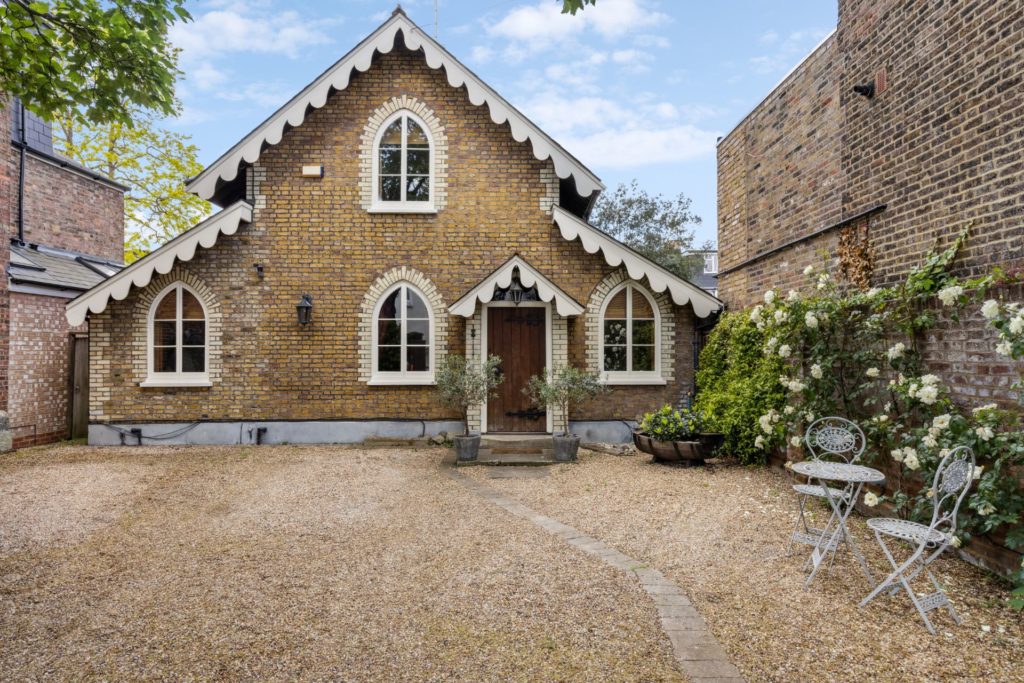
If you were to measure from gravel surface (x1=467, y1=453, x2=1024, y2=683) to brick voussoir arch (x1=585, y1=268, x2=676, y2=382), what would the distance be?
12.8 ft

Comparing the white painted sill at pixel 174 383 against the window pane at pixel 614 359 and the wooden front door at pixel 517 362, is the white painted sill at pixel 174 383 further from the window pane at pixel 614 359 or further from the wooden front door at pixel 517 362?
the window pane at pixel 614 359

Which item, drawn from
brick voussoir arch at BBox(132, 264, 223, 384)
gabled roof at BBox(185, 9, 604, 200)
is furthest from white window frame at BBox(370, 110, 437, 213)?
brick voussoir arch at BBox(132, 264, 223, 384)

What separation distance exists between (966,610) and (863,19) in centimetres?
664

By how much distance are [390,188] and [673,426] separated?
6762mm

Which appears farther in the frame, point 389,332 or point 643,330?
point 643,330

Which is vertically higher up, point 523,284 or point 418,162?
point 418,162

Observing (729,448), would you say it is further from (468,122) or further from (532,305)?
(468,122)

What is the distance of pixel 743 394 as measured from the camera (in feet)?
29.2

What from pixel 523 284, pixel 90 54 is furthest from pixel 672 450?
pixel 90 54

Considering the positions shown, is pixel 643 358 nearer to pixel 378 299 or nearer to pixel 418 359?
pixel 418 359

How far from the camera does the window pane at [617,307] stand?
11203mm

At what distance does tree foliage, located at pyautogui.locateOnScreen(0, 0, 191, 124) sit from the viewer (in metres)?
5.56

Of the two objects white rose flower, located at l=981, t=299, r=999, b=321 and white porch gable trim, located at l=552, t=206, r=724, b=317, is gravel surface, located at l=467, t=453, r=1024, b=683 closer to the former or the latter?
white rose flower, located at l=981, t=299, r=999, b=321

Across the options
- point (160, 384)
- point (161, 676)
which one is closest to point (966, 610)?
point (161, 676)
